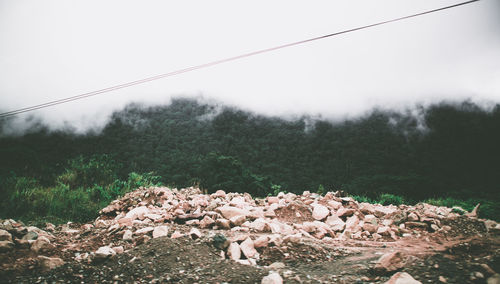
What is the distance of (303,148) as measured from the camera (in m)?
21.2

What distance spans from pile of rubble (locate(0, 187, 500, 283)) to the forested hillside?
195 inches

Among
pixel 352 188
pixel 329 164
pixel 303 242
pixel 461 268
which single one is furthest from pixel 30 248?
pixel 329 164

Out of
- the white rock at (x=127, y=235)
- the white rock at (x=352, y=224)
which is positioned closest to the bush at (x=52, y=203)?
the white rock at (x=127, y=235)

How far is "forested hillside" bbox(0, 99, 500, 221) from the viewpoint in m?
14.0

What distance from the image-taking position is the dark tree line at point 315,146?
15523 millimetres

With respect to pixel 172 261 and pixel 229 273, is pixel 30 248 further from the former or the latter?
pixel 229 273

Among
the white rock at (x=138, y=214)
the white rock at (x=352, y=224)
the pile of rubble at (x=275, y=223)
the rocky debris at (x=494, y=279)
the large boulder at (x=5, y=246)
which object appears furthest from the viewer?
the white rock at (x=138, y=214)

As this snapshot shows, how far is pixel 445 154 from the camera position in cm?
2272

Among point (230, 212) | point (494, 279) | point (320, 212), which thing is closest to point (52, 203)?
point (230, 212)

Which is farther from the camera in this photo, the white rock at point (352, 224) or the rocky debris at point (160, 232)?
the white rock at point (352, 224)

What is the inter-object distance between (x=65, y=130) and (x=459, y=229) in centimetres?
2124

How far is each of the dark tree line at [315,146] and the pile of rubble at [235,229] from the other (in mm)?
8718

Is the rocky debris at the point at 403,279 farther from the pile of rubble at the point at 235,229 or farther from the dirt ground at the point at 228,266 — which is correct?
the dirt ground at the point at 228,266

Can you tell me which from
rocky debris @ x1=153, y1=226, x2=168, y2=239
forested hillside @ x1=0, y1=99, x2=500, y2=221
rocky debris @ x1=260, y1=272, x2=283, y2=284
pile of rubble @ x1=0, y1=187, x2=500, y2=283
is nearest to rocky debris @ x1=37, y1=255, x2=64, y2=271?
pile of rubble @ x1=0, y1=187, x2=500, y2=283
